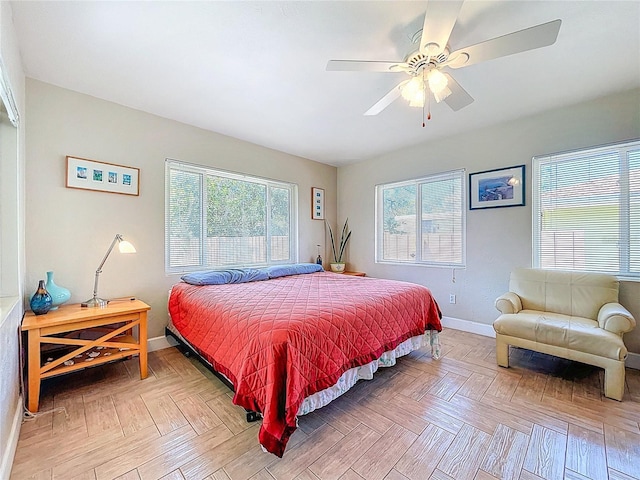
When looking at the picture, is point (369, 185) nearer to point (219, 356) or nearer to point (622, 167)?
point (622, 167)

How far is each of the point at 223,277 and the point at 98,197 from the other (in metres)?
1.39

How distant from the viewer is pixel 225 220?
3.65 metres

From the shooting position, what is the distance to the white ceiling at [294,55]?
1.63m

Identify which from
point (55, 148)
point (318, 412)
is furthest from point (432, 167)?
point (55, 148)

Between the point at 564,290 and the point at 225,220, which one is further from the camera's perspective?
the point at 225,220

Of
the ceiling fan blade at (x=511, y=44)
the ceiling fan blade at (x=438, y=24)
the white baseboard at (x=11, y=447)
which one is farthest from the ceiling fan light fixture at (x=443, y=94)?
the white baseboard at (x=11, y=447)

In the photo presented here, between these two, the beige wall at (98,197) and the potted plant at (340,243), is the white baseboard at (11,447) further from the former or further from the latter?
the potted plant at (340,243)

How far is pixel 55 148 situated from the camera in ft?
8.01

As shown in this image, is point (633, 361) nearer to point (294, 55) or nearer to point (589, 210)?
point (589, 210)

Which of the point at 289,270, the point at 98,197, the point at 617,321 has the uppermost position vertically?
the point at 98,197

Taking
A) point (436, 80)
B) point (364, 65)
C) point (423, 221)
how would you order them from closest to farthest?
1. point (364, 65)
2. point (436, 80)
3. point (423, 221)

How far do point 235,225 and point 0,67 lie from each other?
2.52 m

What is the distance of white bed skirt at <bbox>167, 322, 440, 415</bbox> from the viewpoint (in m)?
1.71

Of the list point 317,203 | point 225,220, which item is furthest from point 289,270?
point 317,203
